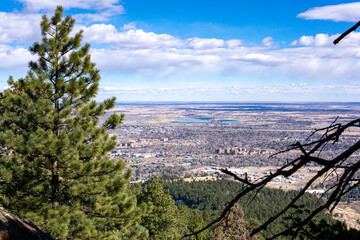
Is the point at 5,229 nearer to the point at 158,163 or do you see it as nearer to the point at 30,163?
the point at 30,163

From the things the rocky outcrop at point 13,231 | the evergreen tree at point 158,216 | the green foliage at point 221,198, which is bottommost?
the green foliage at point 221,198

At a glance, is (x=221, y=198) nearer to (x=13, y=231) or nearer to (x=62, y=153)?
(x=62, y=153)

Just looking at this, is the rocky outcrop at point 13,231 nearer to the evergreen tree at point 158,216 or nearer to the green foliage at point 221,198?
the evergreen tree at point 158,216

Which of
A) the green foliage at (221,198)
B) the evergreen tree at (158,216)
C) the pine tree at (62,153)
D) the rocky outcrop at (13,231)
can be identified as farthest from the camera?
the green foliage at (221,198)

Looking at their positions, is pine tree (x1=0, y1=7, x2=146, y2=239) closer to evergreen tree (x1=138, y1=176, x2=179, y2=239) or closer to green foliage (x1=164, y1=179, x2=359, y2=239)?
evergreen tree (x1=138, y1=176, x2=179, y2=239)

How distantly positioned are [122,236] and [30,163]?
466cm

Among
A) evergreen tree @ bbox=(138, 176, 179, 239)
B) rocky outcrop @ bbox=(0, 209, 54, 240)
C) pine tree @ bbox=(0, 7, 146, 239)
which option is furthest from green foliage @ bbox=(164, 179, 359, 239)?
rocky outcrop @ bbox=(0, 209, 54, 240)

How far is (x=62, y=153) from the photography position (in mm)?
9828

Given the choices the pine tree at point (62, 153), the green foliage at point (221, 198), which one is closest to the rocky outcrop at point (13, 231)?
the pine tree at point (62, 153)

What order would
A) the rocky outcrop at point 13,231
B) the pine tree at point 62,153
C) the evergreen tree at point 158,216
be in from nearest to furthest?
the rocky outcrop at point 13,231
the pine tree at point 62,153
the evergreen tree at point 158,216

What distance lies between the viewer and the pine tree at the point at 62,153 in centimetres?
980

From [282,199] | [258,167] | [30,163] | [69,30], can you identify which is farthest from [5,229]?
[258,167]

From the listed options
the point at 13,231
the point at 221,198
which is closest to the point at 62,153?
the point at 13,231

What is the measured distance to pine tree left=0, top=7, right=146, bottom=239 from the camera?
9.80m
